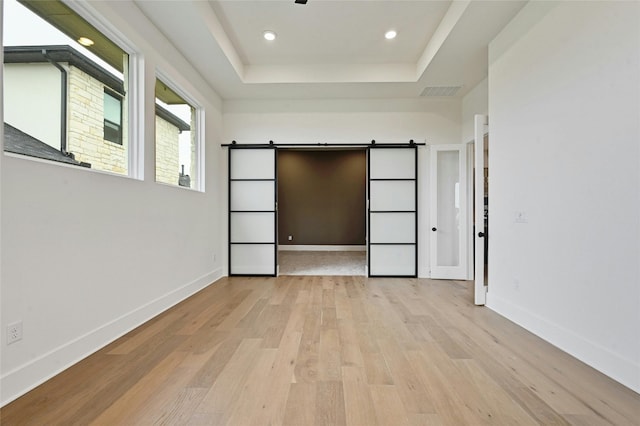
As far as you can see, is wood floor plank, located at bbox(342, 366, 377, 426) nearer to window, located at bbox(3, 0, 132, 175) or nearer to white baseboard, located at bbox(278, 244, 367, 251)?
window, located at bbox(3, 0, 132, 175)

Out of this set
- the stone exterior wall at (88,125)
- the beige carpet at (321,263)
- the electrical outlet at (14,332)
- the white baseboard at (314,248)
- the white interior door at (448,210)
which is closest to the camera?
the electrical outlet at (14,332)

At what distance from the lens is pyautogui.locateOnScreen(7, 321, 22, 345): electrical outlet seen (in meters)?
1.54

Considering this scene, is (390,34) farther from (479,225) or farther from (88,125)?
(88,125)

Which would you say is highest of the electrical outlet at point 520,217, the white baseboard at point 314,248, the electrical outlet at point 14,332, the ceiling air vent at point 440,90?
the ceiling air vent at point 440,90

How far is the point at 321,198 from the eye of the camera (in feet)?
26.7

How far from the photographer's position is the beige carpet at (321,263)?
5.16 metres

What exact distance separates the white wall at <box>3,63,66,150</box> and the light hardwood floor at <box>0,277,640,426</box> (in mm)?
1522

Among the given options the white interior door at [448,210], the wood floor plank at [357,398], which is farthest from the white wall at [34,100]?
the white interior door at [448,210]

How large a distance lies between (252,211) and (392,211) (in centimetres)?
230

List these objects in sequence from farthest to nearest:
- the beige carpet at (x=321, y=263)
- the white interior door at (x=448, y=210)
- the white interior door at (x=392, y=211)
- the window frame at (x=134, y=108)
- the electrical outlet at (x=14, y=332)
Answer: the beige carpet at (x=321, y=263)
the white interior door at (x=392, y=211)
the white interior door at (x=448, y=210)
the window frame at (x=134, y=108)
the electrical outlet at (x=14, y=332)

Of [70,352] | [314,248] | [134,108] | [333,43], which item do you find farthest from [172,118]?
[314,248]

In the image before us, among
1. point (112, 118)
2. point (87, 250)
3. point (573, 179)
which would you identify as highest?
point (112, 118)

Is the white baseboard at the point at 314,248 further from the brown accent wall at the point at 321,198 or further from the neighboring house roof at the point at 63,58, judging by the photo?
the neighboring house roof at the point at 63,58

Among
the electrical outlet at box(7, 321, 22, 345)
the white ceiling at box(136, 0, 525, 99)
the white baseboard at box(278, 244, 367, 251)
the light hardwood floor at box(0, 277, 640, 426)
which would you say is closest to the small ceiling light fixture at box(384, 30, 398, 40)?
the white ceiling at box(136, 0, 525, 99)
